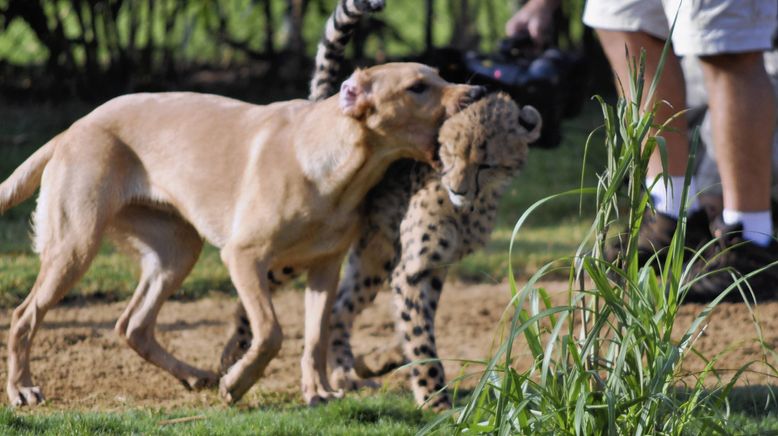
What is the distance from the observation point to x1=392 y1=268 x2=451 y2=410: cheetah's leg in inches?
162

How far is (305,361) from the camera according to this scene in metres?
4.30

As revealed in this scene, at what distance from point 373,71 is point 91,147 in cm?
102

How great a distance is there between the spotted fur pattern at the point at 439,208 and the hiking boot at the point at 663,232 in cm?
118

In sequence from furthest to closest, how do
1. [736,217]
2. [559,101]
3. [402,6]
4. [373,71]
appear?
[402,6], [559,101], [736,217], [373,71]

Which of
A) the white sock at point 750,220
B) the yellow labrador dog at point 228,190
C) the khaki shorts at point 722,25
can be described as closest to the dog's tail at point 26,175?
the yellow labrador dog at point 228,190

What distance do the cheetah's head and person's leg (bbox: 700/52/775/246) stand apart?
1339mm

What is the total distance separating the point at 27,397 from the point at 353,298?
1.22 m

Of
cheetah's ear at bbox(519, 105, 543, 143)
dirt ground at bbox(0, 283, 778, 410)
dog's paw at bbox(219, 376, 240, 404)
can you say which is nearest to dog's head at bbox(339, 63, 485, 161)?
cheetah's ear at bbox(519, 105, 543, 143)

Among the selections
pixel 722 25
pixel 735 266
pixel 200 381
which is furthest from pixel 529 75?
pixel 200 381

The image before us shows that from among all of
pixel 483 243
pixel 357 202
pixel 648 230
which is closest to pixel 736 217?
pixel 648 230

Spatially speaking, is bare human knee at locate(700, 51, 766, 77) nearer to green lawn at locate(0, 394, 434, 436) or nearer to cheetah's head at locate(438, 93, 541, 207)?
cheetah's head at locate(438, 93, 541, 207)

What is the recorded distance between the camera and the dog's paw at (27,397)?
4.11m

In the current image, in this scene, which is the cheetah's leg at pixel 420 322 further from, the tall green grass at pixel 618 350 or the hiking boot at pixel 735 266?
the hiking boot at pixel 735 266

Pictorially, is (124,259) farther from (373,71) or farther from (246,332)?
(373,71)
